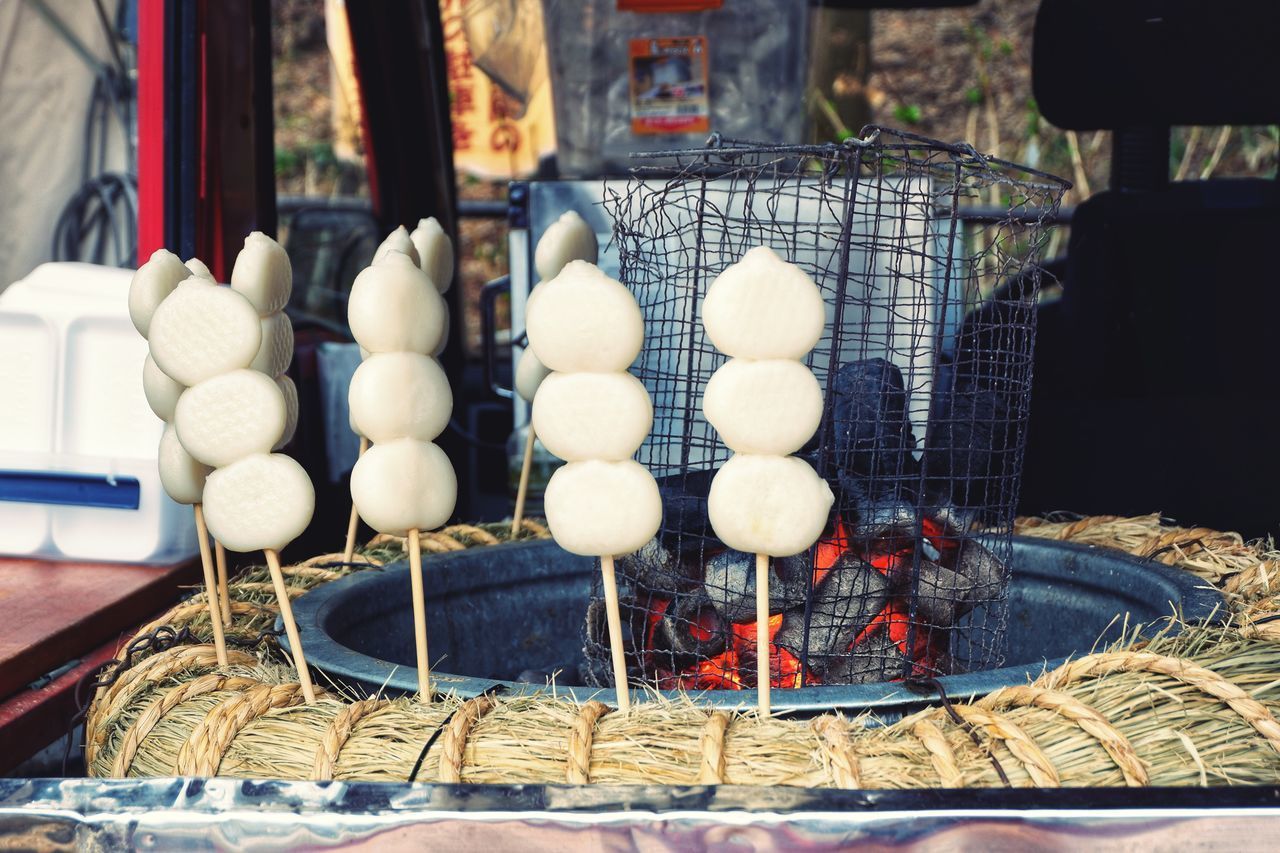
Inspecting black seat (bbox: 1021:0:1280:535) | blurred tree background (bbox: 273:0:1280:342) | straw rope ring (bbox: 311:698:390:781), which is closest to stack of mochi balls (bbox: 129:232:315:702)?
straw rope ring (bbox: 311:698:390:781)

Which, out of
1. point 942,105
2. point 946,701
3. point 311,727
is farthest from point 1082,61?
point 942,105

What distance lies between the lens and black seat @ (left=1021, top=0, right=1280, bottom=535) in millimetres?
2752

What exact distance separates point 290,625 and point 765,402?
0.53 meters

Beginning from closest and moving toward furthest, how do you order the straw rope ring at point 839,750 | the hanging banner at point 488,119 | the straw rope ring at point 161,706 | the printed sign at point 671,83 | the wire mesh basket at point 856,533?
1. the straw rope ring at point 839,750
2. the straw rope ring at point 161,706
3. the wire mesh basket at point 856,533
4. the printed sign at point 671,83
5. the hanging banner at point 488,119

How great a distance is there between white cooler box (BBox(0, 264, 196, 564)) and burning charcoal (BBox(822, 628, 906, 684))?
0.96 metres

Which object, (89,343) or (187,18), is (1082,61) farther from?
(89,343)

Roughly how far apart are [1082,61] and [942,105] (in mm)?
7189

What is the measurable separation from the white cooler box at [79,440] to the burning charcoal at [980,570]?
43.3 inches

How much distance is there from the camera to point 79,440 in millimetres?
1706

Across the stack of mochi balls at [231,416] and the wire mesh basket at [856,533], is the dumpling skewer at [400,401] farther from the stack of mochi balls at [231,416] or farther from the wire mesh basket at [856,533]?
the wire mesh basket at [856,533]

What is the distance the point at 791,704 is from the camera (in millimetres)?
1109

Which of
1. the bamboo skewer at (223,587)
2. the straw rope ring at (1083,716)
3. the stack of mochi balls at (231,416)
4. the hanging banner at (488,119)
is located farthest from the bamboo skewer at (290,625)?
the hanging banner at (488,119)

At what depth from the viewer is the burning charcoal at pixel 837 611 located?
1.39 meters

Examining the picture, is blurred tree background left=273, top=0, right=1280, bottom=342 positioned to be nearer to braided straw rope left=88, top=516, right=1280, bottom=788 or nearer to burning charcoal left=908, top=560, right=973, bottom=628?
burning charcoal left=908, top=560, right=973, bottom=628
